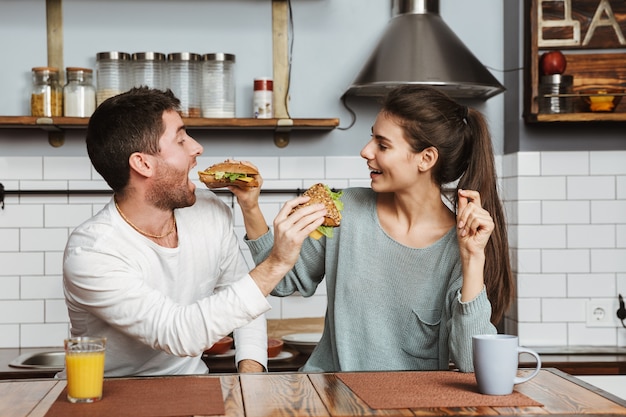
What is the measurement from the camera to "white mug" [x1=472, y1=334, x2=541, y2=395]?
5.43 ft

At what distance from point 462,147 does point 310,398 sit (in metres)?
1.03

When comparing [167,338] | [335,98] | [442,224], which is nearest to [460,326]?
[442,224]

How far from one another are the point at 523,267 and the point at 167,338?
1.86 metres

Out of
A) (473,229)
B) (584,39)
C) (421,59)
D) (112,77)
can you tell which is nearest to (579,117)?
(584,39)

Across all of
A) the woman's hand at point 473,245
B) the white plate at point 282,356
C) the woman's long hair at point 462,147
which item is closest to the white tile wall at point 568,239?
the white plate at point 282,356

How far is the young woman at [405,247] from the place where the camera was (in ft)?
7.45

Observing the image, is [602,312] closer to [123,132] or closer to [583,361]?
[583,361]

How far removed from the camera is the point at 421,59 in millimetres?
3232

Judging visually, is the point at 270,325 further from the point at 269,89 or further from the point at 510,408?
the point at 510,408

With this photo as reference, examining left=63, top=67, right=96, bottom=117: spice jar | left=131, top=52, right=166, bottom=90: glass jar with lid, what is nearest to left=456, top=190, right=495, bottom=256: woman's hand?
left=131, top=52, right=166, bottom=90: glass jar with lid

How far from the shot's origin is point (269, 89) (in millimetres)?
3354

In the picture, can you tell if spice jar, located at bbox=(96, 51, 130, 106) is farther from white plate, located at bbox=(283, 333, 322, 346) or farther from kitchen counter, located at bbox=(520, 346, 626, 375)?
kitchen counter, located at bbox=(520, 346, 626, 375)

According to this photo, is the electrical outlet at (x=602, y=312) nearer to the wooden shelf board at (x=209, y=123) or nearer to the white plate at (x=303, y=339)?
the white plate at (x=303, y=339)

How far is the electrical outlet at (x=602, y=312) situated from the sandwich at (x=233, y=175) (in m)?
1.72
